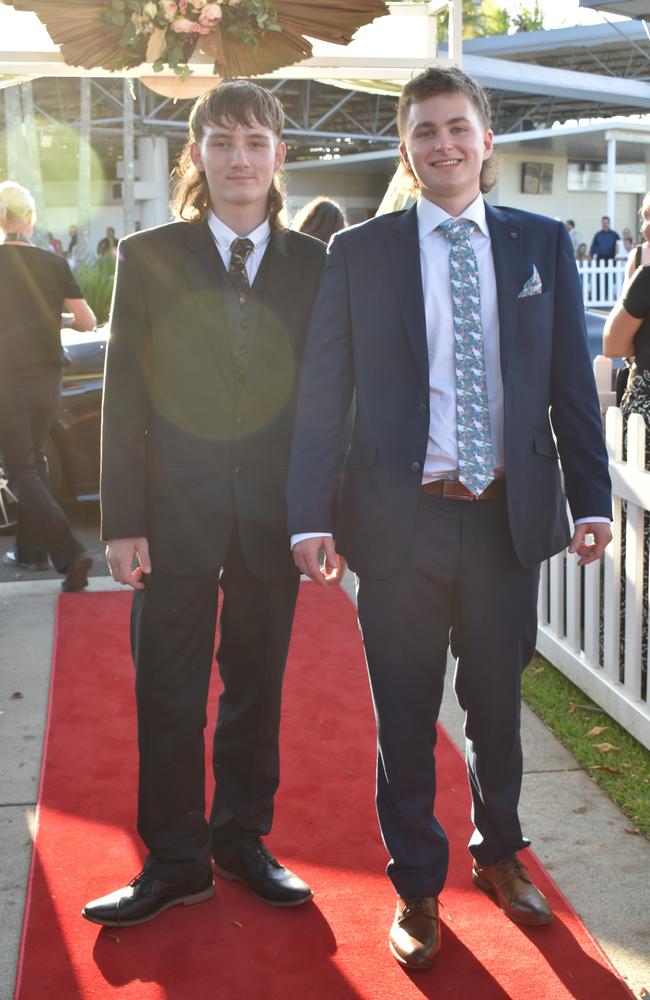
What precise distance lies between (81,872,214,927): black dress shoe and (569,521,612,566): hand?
1.38 m

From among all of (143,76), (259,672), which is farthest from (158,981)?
(143,76)

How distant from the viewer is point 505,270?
9.49 feet

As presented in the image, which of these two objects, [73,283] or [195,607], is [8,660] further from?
[195,607]

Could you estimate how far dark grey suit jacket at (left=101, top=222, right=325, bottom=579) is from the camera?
3.05 meters

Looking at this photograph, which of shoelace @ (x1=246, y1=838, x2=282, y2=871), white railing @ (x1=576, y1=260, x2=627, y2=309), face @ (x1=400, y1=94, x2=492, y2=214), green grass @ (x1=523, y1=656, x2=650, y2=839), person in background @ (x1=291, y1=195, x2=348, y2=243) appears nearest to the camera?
face @ (x1=400, y1=94, x2=492, y2=214)

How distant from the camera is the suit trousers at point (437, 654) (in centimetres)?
294

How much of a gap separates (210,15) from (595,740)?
138 inches

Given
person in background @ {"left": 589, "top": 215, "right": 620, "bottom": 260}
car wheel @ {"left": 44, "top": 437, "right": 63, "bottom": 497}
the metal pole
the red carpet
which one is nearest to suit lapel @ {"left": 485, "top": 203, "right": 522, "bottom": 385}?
the red carpet

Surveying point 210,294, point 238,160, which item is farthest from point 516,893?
point 238,160

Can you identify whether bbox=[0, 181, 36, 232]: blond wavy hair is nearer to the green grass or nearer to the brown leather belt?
the green grass

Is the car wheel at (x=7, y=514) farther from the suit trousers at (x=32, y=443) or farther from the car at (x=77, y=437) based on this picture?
the suit trousers at (x=32, y=443)

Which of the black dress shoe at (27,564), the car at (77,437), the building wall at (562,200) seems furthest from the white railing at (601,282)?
the black dress shoe at (27,564)

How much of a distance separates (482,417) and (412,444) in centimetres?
19

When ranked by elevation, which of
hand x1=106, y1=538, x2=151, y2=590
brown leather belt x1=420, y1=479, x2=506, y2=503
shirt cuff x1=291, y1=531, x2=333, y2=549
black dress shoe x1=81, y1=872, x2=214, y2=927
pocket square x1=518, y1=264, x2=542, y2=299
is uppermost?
pocket square x1=518, y1=264, x2=542, y2=299
